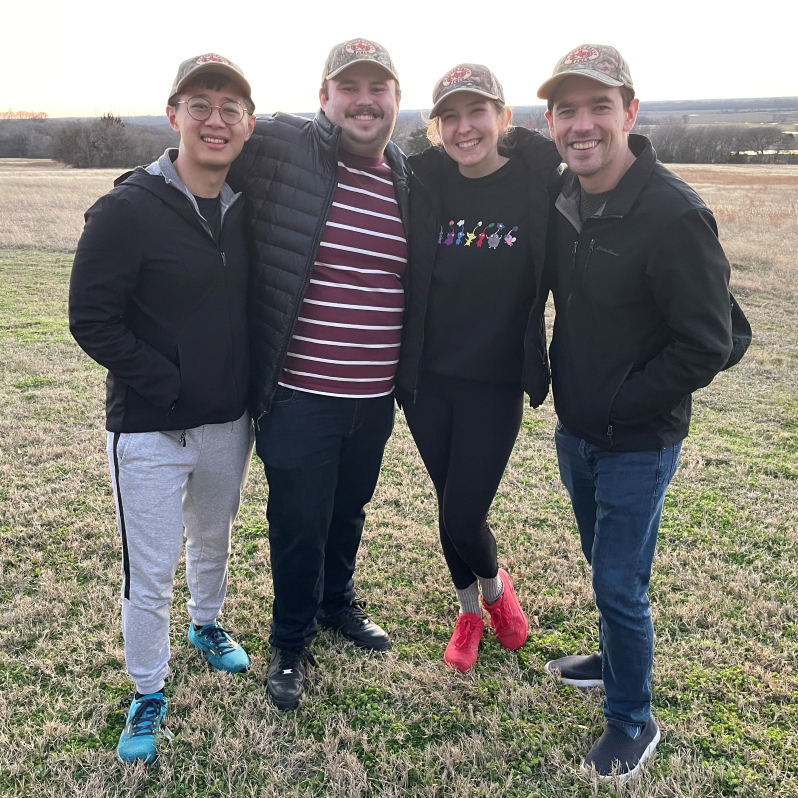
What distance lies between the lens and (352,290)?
8.15 ft

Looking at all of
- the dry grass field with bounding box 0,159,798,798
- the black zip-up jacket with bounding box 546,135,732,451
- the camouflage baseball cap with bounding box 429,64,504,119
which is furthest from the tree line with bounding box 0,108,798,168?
the black zip-up jacket with bounding box 546,135,732,451

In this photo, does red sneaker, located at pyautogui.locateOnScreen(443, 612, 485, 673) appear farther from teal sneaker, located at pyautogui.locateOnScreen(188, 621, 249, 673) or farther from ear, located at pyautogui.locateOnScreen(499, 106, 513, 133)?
ear, located at pyautogui.locateOnScreen(499, 106, 513, 133)

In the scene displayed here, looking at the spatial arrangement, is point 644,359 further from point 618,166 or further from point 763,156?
point 763,156

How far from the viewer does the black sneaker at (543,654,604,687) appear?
2863 mm

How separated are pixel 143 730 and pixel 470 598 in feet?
4.74

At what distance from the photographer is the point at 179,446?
2.38 meters

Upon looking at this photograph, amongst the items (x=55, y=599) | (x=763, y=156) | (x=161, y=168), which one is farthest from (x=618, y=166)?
(x=763, y=156)

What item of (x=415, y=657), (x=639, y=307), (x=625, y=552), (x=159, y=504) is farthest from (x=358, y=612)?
(x=639, y=307)

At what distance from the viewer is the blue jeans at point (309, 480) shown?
2557mm

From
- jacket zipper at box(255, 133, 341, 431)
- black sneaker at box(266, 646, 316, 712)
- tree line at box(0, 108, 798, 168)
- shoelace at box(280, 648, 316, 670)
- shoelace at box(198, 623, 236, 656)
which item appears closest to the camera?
jacket zipper at box(255, 133, 341, 431)

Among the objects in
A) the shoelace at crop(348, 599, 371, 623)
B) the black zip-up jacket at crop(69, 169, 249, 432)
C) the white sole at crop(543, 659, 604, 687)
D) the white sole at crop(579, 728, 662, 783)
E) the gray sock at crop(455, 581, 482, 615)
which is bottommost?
the white sole at crop(543, 659, 604, 687)

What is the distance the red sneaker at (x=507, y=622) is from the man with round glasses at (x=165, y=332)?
1.41m

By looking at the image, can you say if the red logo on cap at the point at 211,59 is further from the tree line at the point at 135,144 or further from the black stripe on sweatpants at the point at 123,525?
the tree line at the point at 135,144

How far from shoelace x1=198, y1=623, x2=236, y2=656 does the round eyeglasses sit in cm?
213
